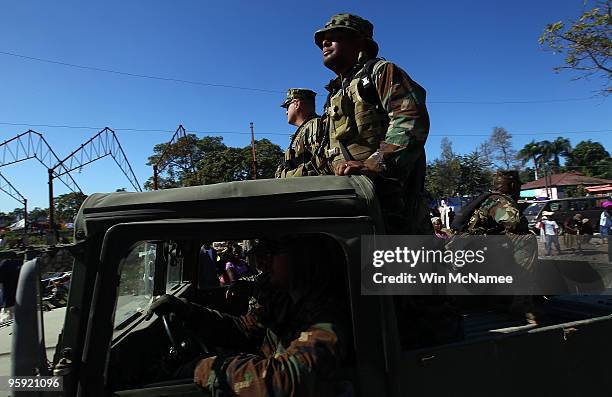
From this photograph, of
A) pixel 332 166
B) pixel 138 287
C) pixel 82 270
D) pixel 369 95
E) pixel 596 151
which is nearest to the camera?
pixel 82 270

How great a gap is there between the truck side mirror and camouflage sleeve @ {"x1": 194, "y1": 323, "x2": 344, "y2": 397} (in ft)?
1.54

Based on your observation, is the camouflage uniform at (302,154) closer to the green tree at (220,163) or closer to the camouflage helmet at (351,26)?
the camouflage helmet at (351,26)

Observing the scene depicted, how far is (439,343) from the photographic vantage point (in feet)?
5.94

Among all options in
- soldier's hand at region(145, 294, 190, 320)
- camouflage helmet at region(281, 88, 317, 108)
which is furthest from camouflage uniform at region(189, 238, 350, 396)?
camouflage helmet at region(281, 88, 317, 108)

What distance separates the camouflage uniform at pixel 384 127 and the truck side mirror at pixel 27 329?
1.25 m

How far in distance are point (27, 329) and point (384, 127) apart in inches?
71.2

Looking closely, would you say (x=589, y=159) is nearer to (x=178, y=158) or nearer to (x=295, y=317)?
(x=178, y=158)

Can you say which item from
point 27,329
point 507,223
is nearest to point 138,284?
point 27,329

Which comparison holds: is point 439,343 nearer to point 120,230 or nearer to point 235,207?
point 235,207

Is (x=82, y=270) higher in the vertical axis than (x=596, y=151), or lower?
lower

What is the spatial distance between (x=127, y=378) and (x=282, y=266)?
2.31ft

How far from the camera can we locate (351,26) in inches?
97.4

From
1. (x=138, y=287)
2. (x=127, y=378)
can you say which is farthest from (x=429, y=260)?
(x=138, y=287)

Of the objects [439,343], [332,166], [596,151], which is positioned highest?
[596,151]
